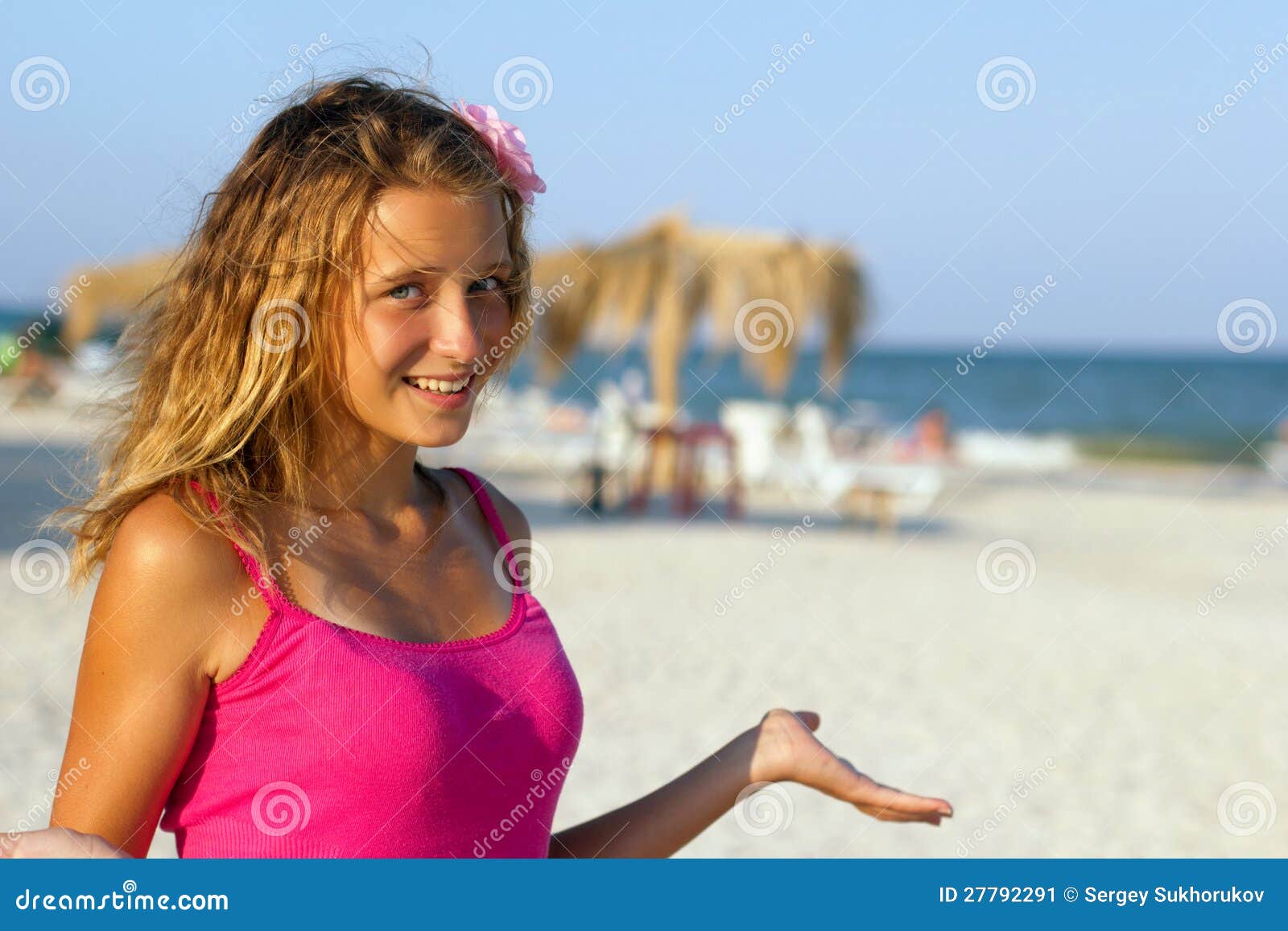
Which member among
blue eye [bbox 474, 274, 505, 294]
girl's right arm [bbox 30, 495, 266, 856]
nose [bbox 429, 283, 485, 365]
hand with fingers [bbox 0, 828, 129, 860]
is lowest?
hand with fingers [bbox 0, 828, 129, 860]

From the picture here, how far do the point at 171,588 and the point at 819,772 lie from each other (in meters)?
0.75

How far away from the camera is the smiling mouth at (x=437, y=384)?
1.41 metres

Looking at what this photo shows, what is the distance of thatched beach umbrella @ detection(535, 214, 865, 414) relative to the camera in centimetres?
1342

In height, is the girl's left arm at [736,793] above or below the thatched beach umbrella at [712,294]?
below

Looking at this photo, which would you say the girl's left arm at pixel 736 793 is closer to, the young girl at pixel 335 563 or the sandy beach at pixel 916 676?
the young girl at pixel 335 563

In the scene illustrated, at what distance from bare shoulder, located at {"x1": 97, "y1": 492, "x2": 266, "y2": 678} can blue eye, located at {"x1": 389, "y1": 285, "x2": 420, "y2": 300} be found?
12.5 inches

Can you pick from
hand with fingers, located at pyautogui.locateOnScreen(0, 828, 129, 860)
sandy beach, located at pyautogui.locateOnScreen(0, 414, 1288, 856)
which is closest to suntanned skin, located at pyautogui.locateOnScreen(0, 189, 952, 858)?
hand with fingers, located at pyautogui.locateOnScreen(0, 828, 129, 860)

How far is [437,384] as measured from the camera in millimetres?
1415

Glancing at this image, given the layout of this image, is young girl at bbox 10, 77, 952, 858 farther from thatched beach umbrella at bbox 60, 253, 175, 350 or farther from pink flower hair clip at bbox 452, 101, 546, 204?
thatched beach umbrella at bbox 60, 253, 175, 350

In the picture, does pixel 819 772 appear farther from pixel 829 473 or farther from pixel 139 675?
pixel 829 473

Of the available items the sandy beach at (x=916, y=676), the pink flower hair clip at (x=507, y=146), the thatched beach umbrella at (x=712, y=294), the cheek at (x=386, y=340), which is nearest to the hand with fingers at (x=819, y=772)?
the cheek at (x=386, y=340)

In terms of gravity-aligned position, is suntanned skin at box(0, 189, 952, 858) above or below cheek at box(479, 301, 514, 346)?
below
